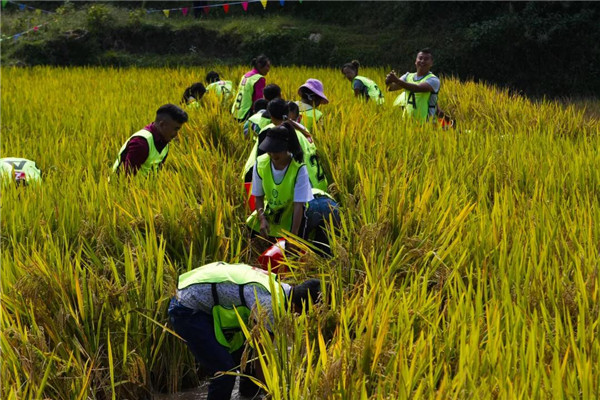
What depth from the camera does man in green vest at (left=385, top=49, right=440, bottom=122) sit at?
17.8ft

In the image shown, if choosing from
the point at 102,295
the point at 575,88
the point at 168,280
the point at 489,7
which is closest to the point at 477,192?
the point at 168,280

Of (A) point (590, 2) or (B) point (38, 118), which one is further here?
(A) point (590, 2)

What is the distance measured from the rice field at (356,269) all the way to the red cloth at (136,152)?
0.16 m

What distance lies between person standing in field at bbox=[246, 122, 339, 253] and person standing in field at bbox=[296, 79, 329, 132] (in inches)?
57.3

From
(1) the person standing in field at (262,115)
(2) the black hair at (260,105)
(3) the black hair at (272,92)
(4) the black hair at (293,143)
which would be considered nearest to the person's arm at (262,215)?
(4) the black hair at (293,143)

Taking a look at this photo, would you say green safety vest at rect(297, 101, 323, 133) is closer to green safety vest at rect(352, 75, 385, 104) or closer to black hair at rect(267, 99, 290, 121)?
black hair at rect(267, 99, 290, 121)

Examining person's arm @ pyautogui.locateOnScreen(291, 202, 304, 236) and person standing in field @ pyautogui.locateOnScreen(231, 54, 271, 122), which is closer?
person's arm @ pyautogui.locateOnScreen(291, 202, 304, 236)

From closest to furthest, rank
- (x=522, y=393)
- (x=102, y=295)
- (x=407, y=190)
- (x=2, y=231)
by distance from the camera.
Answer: (x=522, y=393) → (x=102, y=295) → (x=2, y=231) → (x=407, y=190)

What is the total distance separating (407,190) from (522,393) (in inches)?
80.5

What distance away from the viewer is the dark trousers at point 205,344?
2.43 m

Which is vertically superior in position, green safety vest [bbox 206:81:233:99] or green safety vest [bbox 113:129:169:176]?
green safety vest [bbox 206:81:233:99]

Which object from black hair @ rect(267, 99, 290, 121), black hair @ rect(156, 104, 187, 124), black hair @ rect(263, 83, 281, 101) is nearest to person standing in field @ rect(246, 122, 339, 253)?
black hair @ rect(267, 99, 290, 121)

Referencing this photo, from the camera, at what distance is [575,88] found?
12766 mm

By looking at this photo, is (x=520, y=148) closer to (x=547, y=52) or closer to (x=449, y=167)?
(x=449, y=167)
